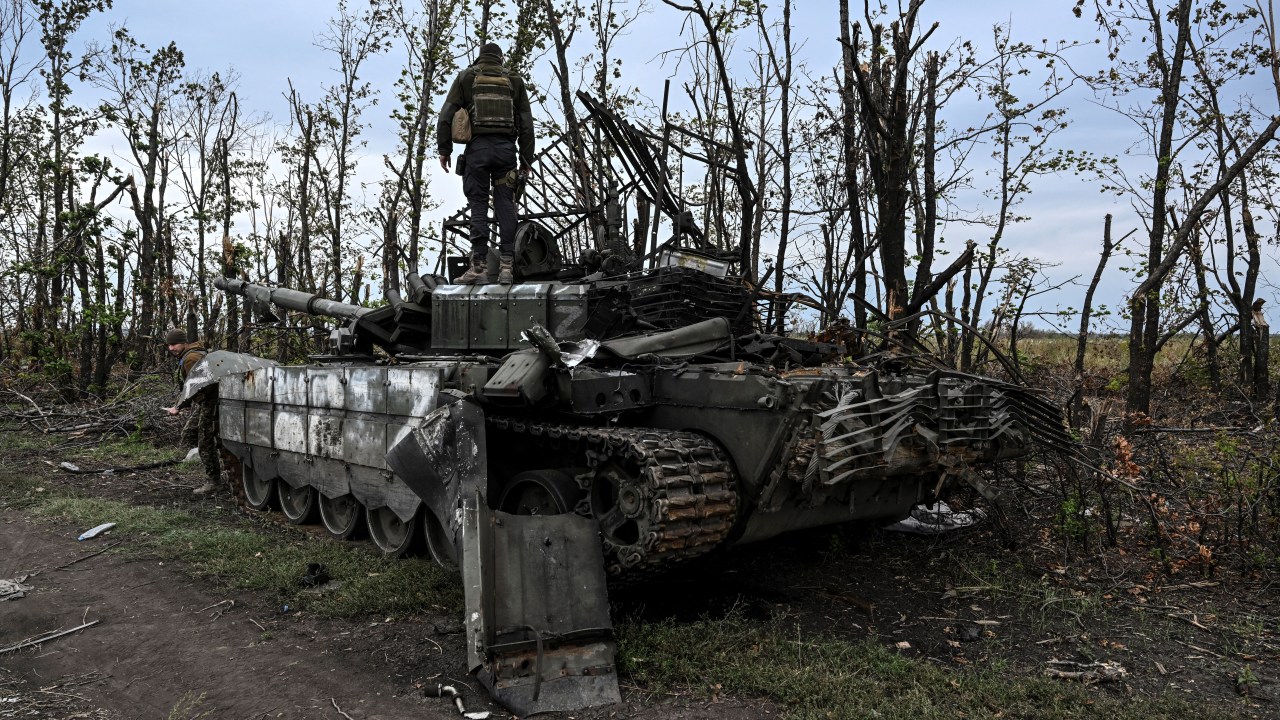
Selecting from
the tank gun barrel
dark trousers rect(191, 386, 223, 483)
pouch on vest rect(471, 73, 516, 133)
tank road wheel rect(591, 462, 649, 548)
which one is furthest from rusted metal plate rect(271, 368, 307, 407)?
tank road wheel rect(591, 462, 649, 548)

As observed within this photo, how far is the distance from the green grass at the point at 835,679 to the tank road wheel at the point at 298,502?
5.14 metres

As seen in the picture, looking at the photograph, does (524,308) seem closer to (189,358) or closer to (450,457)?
(450,457)

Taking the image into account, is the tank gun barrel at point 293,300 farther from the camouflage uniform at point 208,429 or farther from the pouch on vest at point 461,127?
the pouch on vest at point 461,127

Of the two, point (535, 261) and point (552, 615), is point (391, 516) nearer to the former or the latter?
point (535, 261)

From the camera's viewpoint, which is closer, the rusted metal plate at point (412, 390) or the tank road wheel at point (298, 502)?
the rusted metal plate at point (412, 390)

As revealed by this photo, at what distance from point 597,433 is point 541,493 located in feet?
3.21

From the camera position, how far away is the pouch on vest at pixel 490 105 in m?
8.97

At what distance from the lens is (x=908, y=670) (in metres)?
5.21

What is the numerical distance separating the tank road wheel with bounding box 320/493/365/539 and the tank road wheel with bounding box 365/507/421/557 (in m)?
0.11

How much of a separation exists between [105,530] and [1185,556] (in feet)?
31.5

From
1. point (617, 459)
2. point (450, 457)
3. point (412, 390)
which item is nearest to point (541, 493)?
point (450, 457)

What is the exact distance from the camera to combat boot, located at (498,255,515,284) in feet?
28.0

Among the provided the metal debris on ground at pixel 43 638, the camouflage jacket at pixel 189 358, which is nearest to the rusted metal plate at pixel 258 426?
the camouflage jacket at pixel 189 358

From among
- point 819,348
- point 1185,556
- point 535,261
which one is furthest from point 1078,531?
point 535,261
